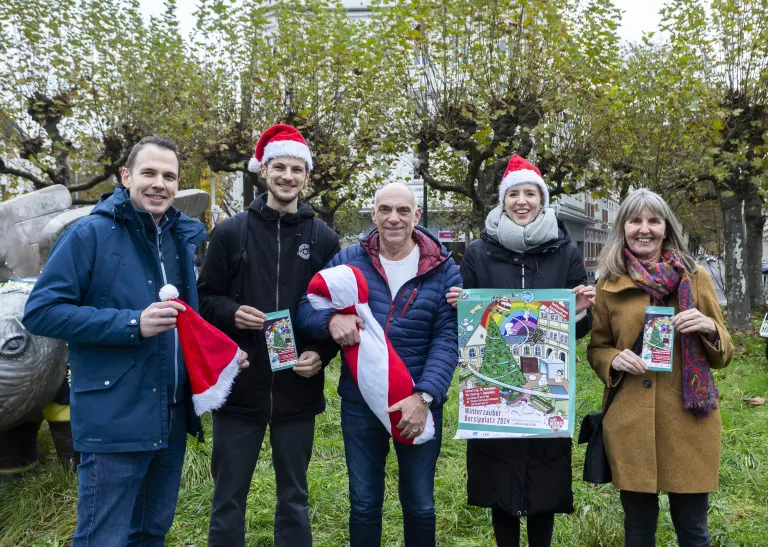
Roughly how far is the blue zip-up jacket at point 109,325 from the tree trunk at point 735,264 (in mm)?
11400

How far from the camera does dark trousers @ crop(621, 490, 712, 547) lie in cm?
284

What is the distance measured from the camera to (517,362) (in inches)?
116

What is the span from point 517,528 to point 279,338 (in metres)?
1.56

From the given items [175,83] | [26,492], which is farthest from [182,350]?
[175,83]

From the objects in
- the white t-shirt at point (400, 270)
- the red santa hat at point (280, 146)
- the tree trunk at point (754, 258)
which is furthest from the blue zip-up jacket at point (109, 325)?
the tree trunk at point (754, 258)

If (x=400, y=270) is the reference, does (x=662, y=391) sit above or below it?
below

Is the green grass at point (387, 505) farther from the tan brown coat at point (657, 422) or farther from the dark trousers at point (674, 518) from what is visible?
the tan brown coat at point (657, 422)

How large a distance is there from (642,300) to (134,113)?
37.7ft

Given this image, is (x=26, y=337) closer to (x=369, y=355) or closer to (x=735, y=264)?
(x=369, y=355)

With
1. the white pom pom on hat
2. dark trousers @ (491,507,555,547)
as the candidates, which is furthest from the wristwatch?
the white pom pom on hat

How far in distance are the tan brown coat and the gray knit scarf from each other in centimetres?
39

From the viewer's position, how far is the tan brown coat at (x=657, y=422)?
2812 millimetres

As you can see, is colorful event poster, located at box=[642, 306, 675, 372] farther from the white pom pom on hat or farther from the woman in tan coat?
the white pom pom on hat

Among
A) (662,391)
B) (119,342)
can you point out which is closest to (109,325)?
(119,342)
